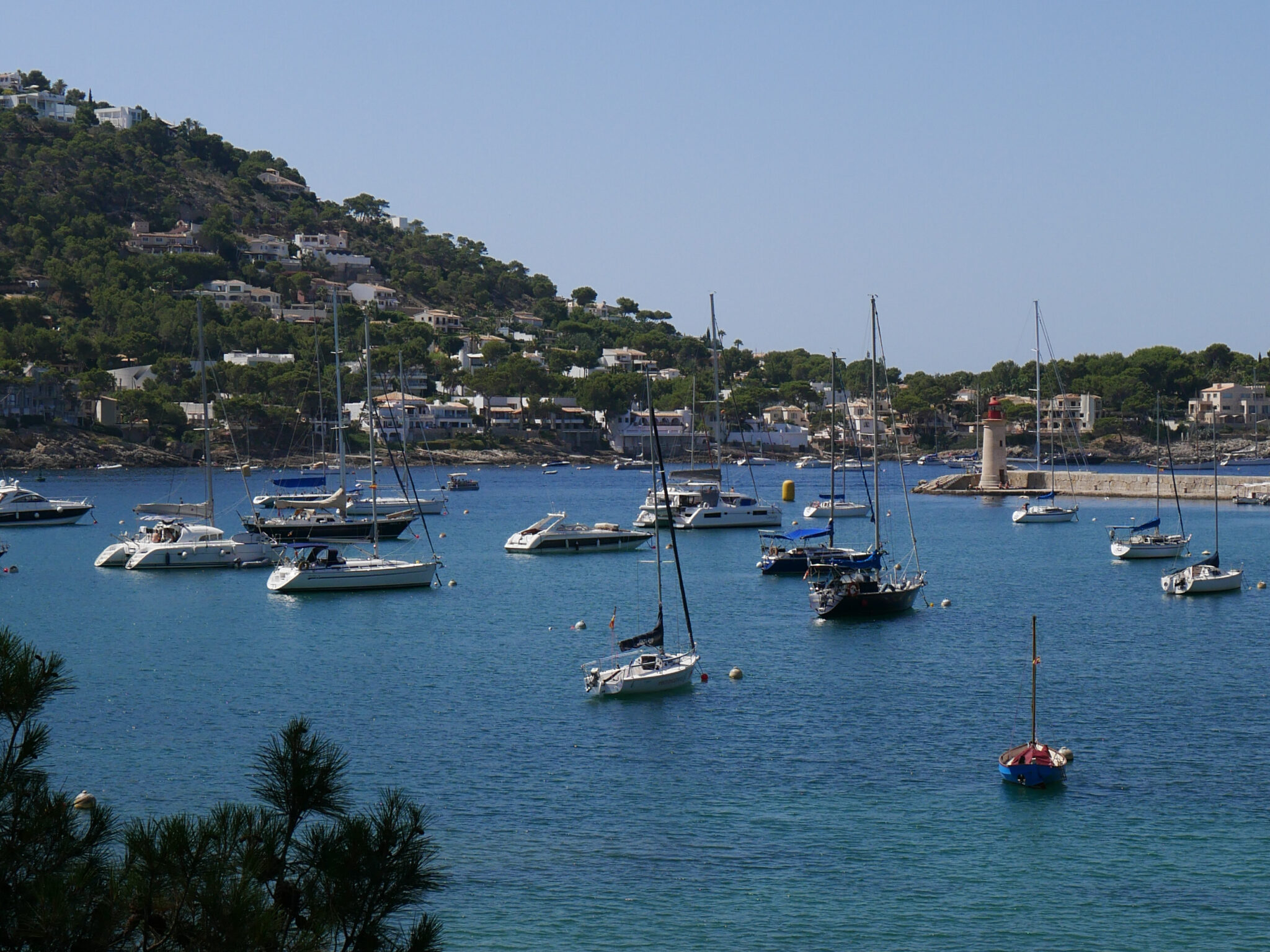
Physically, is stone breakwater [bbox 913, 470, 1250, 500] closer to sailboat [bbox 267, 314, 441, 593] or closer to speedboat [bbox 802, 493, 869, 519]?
speedboat [bbox 802, 493, 869, 519]

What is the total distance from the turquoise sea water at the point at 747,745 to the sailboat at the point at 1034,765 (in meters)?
0.31

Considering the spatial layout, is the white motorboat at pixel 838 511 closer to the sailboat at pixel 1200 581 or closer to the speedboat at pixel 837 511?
the speedboat at pixel 837 511

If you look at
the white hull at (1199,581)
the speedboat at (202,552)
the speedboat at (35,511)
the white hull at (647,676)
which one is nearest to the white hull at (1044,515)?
the white hull at (1199,581)

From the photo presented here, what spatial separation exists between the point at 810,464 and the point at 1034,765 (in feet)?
484

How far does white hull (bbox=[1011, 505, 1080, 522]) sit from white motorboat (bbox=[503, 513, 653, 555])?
26.1 metres

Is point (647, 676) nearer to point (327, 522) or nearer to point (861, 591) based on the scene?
point (861, 591)

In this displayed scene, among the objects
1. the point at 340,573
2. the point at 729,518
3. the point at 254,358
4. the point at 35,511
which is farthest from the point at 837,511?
the point at 254,358

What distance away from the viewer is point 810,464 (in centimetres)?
16962

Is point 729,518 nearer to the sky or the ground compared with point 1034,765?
nearer to the sky

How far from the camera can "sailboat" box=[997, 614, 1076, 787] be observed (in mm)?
22938

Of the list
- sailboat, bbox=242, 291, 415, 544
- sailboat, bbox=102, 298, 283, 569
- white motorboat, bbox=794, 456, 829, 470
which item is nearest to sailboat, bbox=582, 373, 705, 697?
sailboat, bbox=102, 298, 283, 569

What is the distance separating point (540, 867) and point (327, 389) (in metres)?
135

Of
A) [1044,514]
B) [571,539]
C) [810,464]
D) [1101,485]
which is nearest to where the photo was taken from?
[571,539]

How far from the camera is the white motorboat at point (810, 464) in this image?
547ft
